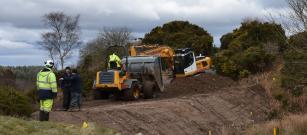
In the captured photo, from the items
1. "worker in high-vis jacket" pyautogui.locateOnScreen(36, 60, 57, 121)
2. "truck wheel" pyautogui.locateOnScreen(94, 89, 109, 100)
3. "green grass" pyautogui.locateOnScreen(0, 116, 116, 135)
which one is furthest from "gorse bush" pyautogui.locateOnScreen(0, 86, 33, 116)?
"truck wheel" pyautogui.locateOnScreen(94, 89, 109, 100)

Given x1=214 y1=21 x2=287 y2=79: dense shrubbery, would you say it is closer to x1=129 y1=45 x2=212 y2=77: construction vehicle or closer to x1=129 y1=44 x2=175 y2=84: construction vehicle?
x1=129 y1=45 x2=212 y2=77: construction vehicle

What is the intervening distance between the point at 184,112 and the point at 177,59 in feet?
38.9

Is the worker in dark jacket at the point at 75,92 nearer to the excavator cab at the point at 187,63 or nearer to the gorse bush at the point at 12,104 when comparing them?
the gorse bush at the point at 12,104

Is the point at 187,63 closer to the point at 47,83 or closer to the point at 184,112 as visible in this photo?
the point at 184,112

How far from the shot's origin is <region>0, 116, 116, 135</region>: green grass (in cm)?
1603

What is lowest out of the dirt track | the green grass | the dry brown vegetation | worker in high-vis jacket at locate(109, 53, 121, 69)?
the dry brown vegetation

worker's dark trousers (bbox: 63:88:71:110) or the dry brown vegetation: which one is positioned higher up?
worker's dark trousers (bbox: 63:88:71:110)

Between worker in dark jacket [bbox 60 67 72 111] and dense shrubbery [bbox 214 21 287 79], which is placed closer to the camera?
worker in dark jacket [bbox 60 67 72 111]

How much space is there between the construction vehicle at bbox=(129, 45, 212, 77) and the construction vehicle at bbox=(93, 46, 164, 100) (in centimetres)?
410

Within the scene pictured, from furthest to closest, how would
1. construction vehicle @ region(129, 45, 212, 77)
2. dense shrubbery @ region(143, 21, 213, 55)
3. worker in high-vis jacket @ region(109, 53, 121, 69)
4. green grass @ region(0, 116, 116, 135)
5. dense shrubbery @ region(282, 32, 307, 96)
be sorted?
1. dense shrubbery @ region(143, 21, 213, 55)
2. construction vehicle @ region(129, 45, 212, 77)
3. worker in high-vis jacket @ region(109, 53, 121, 69)
4. dense shrubbery @ region(282, 32, 307, 96)
5. green grass @ region(0, 116, 116, 135)

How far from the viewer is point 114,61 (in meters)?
28.5

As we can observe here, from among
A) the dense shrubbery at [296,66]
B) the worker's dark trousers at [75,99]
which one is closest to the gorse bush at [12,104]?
the worker's dark trousers at [75,99]

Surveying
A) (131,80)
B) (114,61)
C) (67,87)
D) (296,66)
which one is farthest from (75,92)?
(296,66)

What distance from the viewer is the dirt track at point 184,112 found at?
22156 mm
